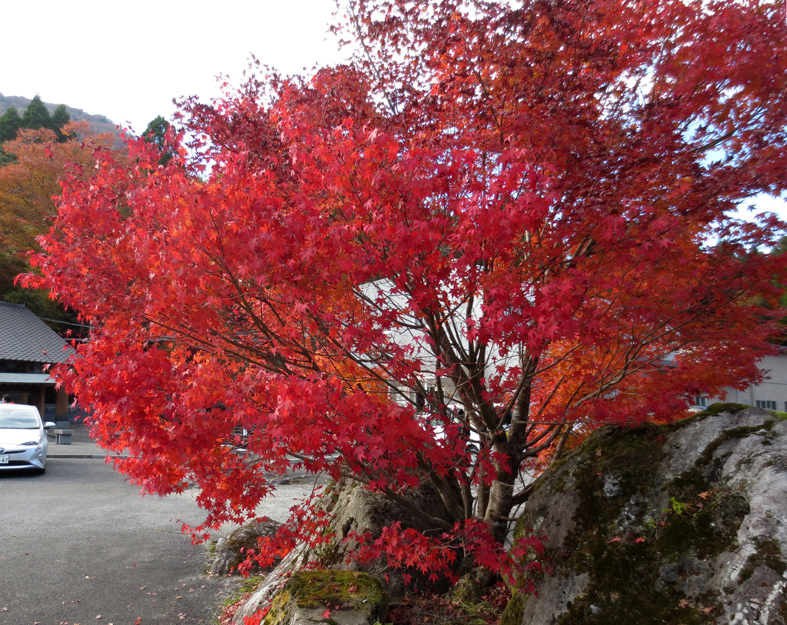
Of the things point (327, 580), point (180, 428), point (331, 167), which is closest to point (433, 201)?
point (331, 167)

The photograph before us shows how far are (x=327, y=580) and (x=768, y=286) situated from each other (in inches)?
183

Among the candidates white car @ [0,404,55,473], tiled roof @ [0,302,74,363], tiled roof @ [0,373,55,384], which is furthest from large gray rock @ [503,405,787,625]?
tiled roof @ [0,373,55,384]

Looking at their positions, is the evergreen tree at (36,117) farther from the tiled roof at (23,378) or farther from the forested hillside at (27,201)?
the tiled roof at (23,378)

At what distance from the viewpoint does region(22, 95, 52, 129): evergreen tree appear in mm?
37094

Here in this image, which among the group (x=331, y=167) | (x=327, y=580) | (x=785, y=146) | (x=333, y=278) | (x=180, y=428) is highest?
(x=785, y=146)

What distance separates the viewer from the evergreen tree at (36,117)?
37094mm

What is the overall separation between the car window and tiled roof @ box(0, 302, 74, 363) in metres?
10.4

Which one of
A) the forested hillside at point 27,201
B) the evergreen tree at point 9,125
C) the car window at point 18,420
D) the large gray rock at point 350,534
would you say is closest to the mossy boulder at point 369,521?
the large gray rock at point 350,534

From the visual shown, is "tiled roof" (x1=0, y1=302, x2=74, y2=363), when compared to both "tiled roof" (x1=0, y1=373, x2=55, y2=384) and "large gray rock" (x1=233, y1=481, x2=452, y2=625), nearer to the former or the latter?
"tiled roof" (x1=0, y1=373, x2=55, y2=384)

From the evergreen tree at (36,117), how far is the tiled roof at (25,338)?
17.2 metres

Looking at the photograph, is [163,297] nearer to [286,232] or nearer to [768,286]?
[286,232]

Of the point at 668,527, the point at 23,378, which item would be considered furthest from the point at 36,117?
the point at 668,527

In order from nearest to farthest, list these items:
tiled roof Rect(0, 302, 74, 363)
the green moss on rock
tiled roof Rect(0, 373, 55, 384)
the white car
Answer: the green moss on rock → the white car → tiled roof Rect(0, 373, 55, 384) → tiled roof Rect(0, 302, 74, 363)

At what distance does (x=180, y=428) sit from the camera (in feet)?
13.2
